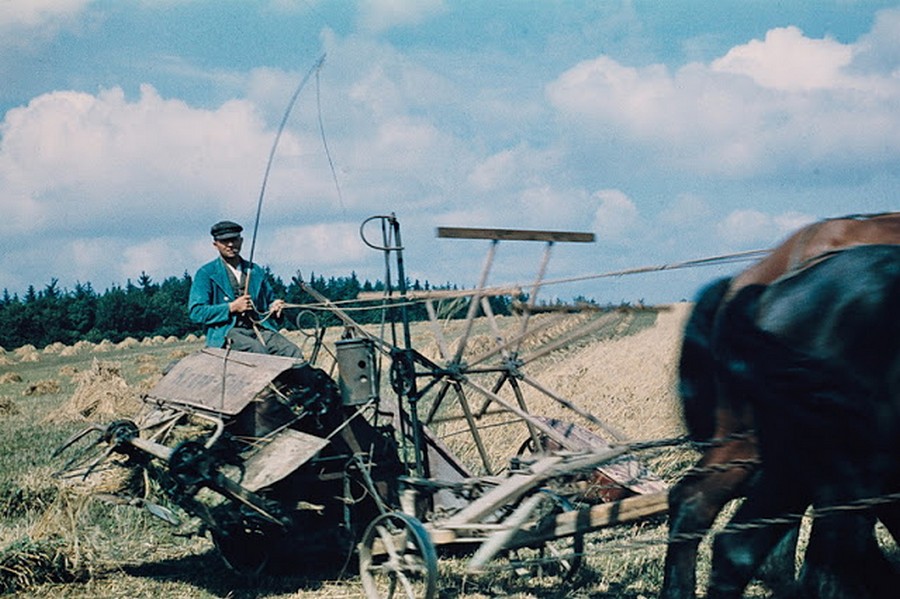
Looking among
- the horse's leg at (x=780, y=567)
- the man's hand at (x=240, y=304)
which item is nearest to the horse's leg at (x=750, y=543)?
the horse's leg at (x=780, y=567)

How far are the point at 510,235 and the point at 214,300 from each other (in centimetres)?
242

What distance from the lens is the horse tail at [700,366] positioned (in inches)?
171

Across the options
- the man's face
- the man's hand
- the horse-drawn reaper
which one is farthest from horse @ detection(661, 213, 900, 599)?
the man's face

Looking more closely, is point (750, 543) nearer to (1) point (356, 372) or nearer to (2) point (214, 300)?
(1) point (356, 372)

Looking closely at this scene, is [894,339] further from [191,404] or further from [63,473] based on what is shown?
[63,473]

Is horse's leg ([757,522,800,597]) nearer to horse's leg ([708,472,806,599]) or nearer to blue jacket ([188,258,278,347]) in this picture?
horse's leg ([708,472,806,599])

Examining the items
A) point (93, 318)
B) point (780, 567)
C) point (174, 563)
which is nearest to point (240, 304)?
point (174, 563)

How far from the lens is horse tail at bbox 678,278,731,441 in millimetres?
4352

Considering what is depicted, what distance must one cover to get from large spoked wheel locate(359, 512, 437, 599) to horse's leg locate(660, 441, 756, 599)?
117 centimetres

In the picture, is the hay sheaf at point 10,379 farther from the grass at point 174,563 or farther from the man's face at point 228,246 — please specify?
the man's face at point 228,246

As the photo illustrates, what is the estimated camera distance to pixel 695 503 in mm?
4059

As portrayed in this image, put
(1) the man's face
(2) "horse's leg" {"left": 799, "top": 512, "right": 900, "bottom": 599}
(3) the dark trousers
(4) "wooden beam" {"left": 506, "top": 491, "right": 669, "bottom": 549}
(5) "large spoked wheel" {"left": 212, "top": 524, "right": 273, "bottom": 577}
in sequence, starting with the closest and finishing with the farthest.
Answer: (2) "horse's leg" {"left": 799, "top": 512, "right": 900, "bottom": 599}
(4) "wooden beam" {"left": 506, "top": 491, "right": 669, "bottom": 549}
(5) "large spoked wheel" {"left": 212, "top": 524, "right": 273, "bottom": 577}
(3) the dark trousers
(1) the man's face

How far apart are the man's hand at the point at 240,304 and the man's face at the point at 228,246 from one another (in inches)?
22.0

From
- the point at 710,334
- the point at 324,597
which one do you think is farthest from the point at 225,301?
the point at 710,334
